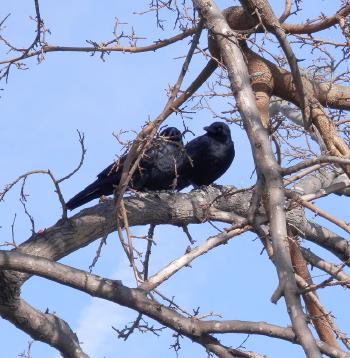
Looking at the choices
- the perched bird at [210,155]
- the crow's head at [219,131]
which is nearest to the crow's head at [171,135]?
the perched bird at [210,155]

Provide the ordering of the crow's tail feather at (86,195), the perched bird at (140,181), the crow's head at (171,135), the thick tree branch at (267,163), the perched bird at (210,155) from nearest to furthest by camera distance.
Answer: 1. the thick tree branch at (267,163)
2. the crow's head at (171,135)
3. the perched bird at (140,181)
4. the crow's tail feather at (86,195)
5. the perched bird at (210,155)

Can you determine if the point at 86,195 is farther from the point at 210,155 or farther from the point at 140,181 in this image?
the point at 210,155

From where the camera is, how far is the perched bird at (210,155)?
292 inches

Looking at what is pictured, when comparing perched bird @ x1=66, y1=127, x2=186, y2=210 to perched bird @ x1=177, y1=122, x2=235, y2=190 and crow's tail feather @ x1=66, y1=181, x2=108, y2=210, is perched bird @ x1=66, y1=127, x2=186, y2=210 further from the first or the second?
perched bird @ x1=177, y1=122, x2=235, y2=190

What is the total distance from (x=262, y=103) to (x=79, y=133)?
100 cm

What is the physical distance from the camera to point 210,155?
7.73 metres

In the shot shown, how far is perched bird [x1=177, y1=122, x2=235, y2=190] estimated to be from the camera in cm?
743

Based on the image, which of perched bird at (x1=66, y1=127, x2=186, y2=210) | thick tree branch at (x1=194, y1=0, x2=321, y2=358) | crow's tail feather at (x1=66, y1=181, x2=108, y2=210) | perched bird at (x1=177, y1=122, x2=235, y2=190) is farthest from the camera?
perched bird at (x1=177, y1=122, x2=235, y2=190)

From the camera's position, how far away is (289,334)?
10.5 ft

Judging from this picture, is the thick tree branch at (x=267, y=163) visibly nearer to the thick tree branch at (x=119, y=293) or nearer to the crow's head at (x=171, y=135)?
the crow's head at (x=171, y=135)

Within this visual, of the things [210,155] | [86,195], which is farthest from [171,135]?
[210,155]

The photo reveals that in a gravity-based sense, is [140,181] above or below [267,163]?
above

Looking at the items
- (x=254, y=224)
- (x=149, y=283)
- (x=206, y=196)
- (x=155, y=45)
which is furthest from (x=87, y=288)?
(x=206, y=196)

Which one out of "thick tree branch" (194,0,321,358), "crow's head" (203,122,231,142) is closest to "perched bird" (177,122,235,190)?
"crow's head" (203,122,231,142)
